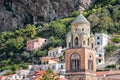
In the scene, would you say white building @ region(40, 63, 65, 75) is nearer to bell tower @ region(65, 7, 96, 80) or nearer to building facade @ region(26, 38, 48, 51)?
building facade @ region(26, 38, 48, 51)

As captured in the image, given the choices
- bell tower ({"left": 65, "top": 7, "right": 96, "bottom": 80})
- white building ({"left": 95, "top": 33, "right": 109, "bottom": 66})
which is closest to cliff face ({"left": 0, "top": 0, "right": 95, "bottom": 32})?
white building ({"left": 95, "top": 33, "right": 109, "bottom": 66})

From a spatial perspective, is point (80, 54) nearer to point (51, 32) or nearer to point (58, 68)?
point (58, 68)

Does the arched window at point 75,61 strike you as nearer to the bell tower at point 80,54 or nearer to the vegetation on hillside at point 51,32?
the bell tower at point 80,54

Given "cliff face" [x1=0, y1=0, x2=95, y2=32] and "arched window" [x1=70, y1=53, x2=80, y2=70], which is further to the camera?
"cliff face" [x1=0, y1=0, x2=95, y2=32]

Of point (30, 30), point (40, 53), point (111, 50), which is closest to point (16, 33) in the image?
point (30, 30)

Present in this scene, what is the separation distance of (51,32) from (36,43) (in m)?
6.03

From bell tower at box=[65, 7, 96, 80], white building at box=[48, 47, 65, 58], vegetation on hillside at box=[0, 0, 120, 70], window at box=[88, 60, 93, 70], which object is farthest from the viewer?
vegetation on hillside at box=[0, 0, 120, 70]

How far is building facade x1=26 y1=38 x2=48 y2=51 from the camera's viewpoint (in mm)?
150038

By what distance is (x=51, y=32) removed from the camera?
15525 cm

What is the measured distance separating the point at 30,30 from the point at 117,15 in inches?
652

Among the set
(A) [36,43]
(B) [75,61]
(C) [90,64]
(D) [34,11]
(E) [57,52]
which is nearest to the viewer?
(C) [90,64]

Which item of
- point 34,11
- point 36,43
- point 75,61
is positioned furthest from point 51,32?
point 75,61

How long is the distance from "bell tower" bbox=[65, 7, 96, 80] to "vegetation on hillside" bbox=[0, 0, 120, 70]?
130 ft

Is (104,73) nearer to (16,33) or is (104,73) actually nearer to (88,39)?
(88,39)
